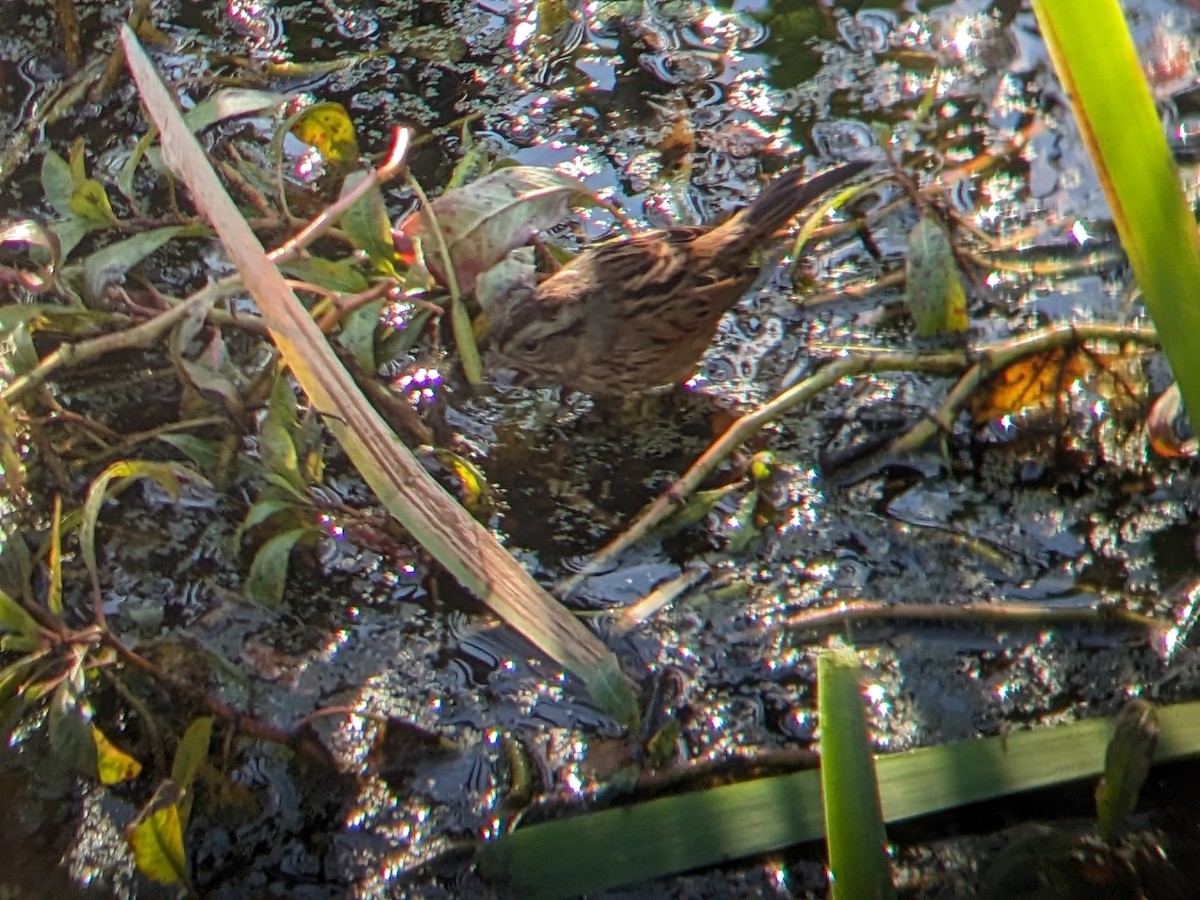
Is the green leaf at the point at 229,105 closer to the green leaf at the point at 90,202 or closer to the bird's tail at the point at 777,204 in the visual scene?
the green leaf at the point at 90,202

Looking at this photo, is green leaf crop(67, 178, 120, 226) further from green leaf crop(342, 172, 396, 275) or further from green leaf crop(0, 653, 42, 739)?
green leaf crop(0, 653, 42, 739)

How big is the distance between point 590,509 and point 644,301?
0.59 metres

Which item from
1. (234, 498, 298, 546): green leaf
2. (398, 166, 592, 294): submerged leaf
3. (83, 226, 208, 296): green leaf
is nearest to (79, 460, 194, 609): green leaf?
(234, 498, 298, 546): green leaf

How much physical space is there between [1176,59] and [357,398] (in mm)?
2260

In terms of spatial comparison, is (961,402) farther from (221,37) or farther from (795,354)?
(221,37)

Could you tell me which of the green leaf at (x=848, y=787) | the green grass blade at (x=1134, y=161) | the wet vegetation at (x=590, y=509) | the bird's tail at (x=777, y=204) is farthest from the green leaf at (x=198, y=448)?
the green grass blade at (x=1134, y=161)

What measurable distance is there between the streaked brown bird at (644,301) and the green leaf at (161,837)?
121 cm

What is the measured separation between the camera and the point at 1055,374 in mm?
2293

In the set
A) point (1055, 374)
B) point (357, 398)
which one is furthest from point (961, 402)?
point (357, 398)

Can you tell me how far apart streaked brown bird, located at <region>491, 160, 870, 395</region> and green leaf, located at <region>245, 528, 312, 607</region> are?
700 millimetres

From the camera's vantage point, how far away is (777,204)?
2.61 meters

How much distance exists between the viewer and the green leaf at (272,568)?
1.94 meters

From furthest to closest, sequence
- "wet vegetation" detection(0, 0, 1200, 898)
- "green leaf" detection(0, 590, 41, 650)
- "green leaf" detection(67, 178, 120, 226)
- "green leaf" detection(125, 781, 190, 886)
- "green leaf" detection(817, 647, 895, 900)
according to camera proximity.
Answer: "green leaf" detection(67, 178, 120, 226)
"green leaf" detection(0, 590, 41, 650)
"wet vegetation" detection(0, 0, 1200, 898)
"green leaf" detection(125, 781, 190, 886)
"green leaf" detection(817, 647, 895, 900)

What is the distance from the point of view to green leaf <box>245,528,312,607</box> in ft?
6.37
